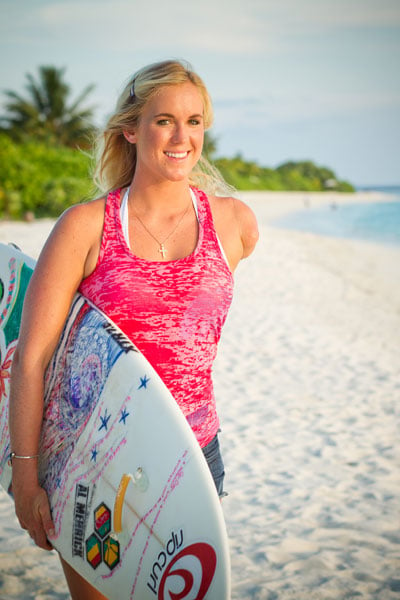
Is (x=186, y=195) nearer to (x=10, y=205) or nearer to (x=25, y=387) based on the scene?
(x=25, y=387)

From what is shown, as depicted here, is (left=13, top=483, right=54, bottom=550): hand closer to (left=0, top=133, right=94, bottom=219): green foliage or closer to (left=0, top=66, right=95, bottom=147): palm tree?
(left=0, top=133, right=94, bottom=219): green foliage

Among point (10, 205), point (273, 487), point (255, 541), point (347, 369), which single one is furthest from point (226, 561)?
point (10, 205)

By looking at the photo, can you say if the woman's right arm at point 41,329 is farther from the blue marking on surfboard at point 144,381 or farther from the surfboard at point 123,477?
the blue marking on surfboard at point 144,381

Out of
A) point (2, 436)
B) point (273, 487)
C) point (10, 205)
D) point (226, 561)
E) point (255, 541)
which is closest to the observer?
point (226, 561)

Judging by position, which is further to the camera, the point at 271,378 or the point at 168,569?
the point at 271,378

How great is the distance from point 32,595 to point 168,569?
1563 mm

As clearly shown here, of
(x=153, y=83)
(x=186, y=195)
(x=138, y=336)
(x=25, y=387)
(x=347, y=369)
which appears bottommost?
(x=347, y=369)

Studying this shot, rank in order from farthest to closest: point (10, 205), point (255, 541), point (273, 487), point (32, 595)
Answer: point (10, 205), point (273, 487), point (255, 541), point (32, 595)

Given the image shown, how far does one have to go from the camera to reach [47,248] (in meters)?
1.37

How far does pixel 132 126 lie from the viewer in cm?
153

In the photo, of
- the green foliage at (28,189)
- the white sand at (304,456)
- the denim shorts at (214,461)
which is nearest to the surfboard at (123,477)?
the denim shorts at (214,461)

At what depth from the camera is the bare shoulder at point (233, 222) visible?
5.16 feet

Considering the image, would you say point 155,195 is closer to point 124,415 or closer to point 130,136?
point 130,136

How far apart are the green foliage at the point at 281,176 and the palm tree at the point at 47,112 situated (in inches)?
497
